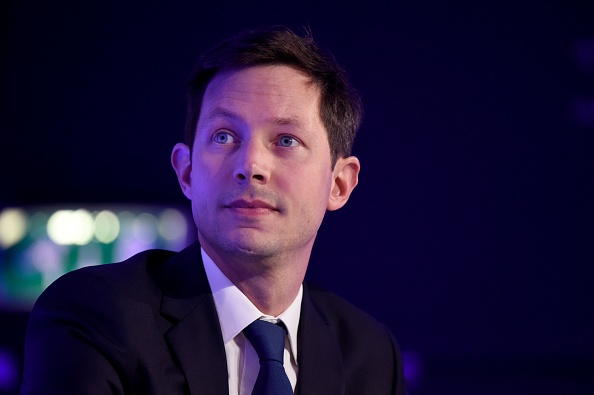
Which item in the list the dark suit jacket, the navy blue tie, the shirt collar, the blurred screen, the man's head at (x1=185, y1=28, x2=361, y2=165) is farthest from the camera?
the blurred screen

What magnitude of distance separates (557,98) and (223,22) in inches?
63.0

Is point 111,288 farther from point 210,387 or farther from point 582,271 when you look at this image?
point 582,271

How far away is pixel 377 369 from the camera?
2.04m

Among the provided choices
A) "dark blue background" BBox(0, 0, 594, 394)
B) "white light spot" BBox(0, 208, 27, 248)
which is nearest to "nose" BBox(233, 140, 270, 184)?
→ "dark blue background" BBox(0, 0, 594, 394)

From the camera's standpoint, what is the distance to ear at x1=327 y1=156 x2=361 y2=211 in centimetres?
210

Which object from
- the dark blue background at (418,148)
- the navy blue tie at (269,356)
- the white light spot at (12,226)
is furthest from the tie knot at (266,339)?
the white light spot at (12,226)

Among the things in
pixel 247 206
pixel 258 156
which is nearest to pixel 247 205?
pixel 247 206

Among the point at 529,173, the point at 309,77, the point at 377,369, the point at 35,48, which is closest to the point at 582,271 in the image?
the point at 529,173

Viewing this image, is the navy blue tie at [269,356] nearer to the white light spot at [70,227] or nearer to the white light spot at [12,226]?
the white light spot at [70,227]

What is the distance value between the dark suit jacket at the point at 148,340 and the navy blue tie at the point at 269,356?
0.08m

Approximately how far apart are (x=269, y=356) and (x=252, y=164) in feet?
1.42

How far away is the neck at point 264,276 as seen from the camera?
6.06 feet

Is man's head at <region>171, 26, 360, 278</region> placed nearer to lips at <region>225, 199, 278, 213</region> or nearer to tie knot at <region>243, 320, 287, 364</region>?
lips at <region>225, 199, 278, 213</region>

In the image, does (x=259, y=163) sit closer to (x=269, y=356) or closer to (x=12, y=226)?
(x=269, y=356)
